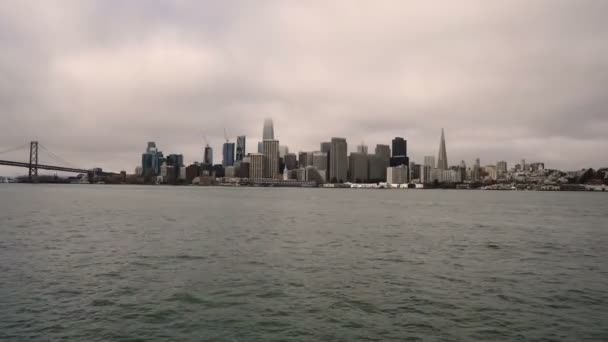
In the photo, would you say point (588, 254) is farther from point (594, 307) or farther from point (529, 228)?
point (529, 228)

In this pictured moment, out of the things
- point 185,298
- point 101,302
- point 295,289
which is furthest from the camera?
point 295,289

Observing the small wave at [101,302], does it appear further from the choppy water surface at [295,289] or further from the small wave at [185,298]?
the small wave at [185,298]

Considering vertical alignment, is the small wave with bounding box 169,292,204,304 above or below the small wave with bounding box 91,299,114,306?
below

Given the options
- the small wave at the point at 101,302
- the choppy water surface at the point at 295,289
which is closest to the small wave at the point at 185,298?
the choppy water surface at the point at 295,289

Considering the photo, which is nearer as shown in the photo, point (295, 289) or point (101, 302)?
point (101, 302)

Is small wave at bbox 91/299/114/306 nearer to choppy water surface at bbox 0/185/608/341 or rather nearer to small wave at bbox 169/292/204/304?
choppy water surface at bbox 0/185/608/341

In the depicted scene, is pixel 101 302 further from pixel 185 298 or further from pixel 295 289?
pixel 295 289

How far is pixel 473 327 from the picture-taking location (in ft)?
50.3

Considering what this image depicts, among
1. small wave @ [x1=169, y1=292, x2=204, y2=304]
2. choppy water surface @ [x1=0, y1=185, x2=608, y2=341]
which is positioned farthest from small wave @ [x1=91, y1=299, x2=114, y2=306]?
small wave @ [x1=169, y1=292, x2=204, y2=304]

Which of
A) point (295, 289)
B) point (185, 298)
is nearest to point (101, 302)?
point (185, 298)

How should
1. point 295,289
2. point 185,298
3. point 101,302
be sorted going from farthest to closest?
1. point 295,289
2. point 185,298
3. point 101,302

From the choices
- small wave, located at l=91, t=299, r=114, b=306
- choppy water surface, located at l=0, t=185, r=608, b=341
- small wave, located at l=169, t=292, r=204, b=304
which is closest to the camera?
choppy water surface, located at l=0, t=185, r=608, b=341

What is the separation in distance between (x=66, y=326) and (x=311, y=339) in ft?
28.4

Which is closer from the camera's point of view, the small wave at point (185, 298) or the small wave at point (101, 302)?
the small wave at point (101, 302)
